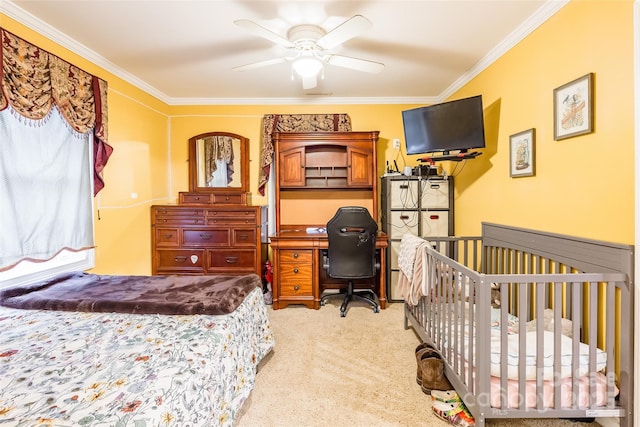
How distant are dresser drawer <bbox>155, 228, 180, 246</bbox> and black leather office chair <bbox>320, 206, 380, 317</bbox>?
1909 mm

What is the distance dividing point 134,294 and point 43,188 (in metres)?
1.21

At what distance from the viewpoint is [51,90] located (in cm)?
221

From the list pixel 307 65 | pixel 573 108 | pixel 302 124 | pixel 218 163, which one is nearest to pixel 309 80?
pixel 307 65

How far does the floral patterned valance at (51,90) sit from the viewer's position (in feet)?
6.34

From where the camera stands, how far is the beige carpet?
1.67m

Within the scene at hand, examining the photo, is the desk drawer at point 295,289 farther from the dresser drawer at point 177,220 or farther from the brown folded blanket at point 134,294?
the dresser drawer at point 177,220

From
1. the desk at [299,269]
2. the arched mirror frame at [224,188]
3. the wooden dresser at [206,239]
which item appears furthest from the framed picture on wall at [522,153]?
the arched mirror frame at [224,188]

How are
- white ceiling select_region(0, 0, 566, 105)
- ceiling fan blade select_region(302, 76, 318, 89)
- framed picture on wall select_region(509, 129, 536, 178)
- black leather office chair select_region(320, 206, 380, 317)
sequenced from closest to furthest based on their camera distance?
white ceiling select_region(0, 0, 566, 105), framed picture on wall select_region(509, 129, 536, 178), ceiling fan blade select_region(302, 76, 318, 89), black leather office chair select_region(320, 206, 380, 317)

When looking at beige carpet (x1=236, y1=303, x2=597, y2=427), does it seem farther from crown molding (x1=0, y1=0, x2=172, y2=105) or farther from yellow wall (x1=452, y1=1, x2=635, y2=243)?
crown molding (x1=0, y1=0, x2=172, y2=105)

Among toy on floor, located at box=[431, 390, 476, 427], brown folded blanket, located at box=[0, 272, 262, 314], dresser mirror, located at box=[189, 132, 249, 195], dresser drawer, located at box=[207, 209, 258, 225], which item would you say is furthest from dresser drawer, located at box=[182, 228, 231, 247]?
toy on floor, located at box=[431, 390, 476, 427]

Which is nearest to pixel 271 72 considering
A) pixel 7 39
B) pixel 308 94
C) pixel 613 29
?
pixel 308 94

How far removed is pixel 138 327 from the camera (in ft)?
5.04

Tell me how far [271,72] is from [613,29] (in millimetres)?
2569

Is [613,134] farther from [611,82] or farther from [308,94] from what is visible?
[308,94]
